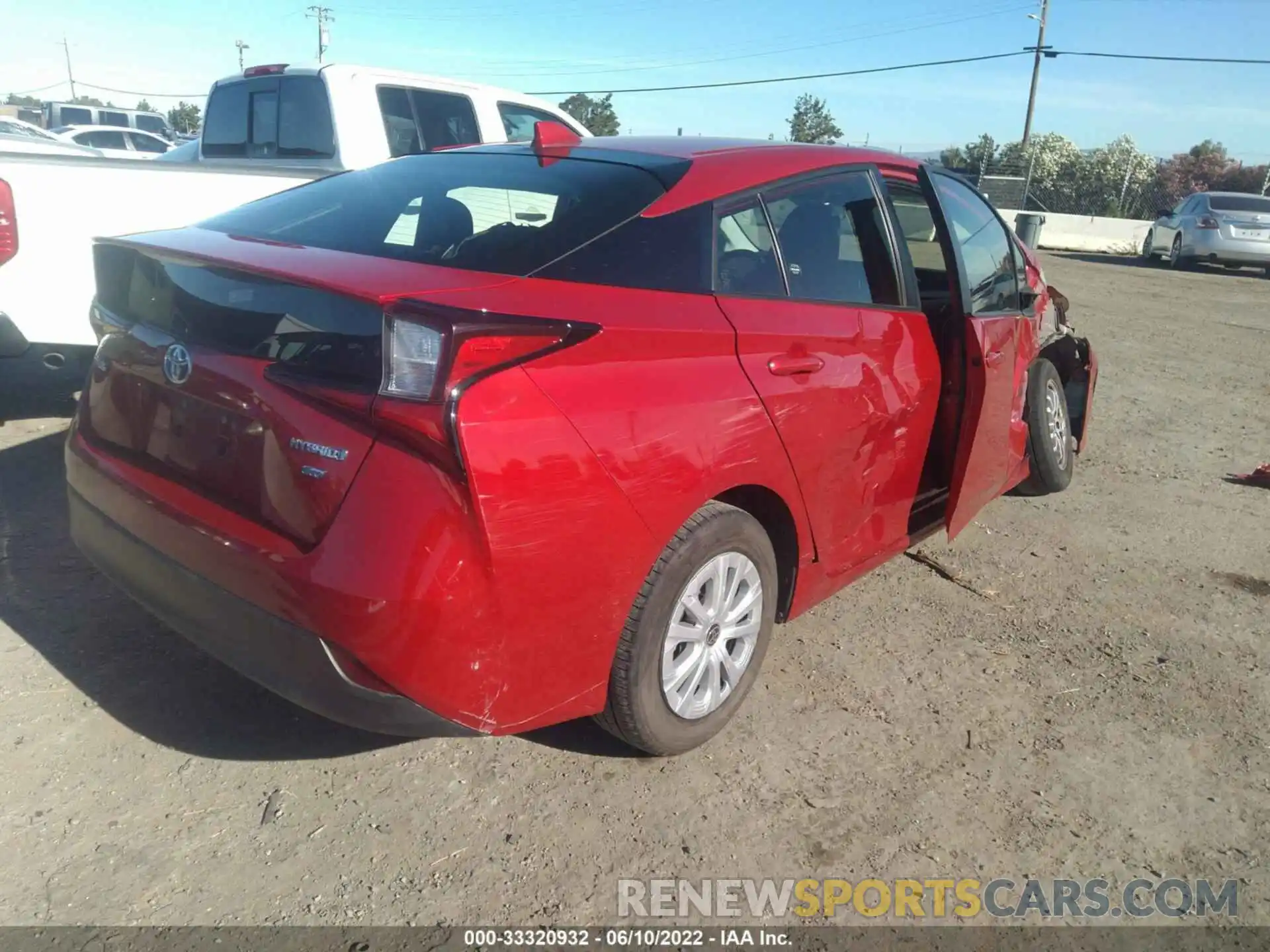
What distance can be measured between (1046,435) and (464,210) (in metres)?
3.23

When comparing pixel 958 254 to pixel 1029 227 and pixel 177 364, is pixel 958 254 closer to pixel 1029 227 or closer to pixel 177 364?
pixel 177 364

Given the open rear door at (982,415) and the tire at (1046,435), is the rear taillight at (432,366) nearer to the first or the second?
the open rear door at (982,415)

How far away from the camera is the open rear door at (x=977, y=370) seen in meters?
3.69

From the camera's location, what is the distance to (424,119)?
696 cm

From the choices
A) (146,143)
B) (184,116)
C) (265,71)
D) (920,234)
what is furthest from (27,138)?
(184,116)

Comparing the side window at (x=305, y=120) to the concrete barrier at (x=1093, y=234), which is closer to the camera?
the side window at (x=305, y=120)

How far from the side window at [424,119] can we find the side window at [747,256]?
406 centimetres

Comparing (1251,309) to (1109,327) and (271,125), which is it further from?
(271,125)

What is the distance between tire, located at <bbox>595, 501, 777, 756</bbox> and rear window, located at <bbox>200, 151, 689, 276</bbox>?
0.85 m

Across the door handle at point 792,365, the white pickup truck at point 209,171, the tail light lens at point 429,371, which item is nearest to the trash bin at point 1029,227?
the white pickup truck at point 209,171

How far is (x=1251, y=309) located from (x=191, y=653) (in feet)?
48.1

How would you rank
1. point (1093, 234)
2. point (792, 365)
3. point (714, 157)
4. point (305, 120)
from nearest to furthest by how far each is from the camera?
1. point (792, 365)
2. point (714, 157)
3. point (305, 120)
4. point (1093, 234)

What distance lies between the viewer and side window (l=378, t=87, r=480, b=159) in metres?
6.73

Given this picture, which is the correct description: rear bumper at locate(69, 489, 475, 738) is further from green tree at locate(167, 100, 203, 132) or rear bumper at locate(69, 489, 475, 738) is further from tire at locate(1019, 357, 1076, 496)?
green tree at locate(167, 100, 203, 132)
